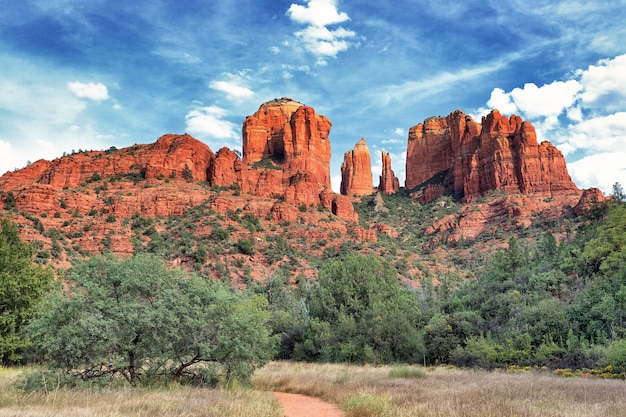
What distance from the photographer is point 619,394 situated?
1042 centimetres

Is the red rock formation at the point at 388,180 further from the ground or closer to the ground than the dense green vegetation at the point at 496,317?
further from the ground

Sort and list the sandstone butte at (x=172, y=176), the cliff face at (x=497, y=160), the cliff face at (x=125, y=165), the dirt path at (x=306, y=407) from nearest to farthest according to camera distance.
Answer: the dirt path at (x=306, y=407)
the sandstone butte at (x=172, y=176)
the cliff face at (x=125, y=165)
the cliff face at (x=497, y=160)

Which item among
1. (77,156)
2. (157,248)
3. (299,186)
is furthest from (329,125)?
(157,248)

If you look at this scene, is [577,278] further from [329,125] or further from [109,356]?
[329,125]

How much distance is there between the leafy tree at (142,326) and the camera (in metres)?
11.9

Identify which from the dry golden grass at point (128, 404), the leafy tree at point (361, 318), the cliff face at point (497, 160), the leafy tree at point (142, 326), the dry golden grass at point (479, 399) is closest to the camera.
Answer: the dry golden grass at point (128, 404)

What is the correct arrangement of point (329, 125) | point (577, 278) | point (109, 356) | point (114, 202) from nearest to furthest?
1. point (109, 356)
2. point (577, 278)
3. point (114, 202)
4. point (329, 125)

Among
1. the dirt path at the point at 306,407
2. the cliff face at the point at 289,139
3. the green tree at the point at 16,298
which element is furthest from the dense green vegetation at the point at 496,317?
the cliff face at the point at 289,139

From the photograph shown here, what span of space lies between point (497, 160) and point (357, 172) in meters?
48.8

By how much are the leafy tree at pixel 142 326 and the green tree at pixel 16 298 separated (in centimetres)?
975

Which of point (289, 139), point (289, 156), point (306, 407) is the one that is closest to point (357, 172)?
point (289, 139)

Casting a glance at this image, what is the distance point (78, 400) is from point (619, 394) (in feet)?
40.2

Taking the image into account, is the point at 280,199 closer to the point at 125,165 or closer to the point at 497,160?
the point at 125,165

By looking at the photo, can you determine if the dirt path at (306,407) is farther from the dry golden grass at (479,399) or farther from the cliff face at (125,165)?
the cliff face at (125,165)
